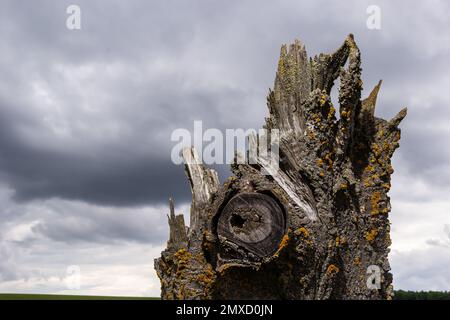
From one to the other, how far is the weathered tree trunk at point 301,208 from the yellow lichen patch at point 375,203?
0.08 ft

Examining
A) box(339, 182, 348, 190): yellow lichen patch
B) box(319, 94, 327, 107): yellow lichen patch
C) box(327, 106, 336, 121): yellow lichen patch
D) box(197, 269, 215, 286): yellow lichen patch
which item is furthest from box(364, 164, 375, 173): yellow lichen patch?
box(197, 269, 215, 286): yellow lichen patch

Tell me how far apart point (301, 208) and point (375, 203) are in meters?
2.29

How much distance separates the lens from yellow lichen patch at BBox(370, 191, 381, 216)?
11.1 m

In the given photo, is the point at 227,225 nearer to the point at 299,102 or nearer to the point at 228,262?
the point at 228,262

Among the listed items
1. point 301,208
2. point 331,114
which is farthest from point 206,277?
point 331,114

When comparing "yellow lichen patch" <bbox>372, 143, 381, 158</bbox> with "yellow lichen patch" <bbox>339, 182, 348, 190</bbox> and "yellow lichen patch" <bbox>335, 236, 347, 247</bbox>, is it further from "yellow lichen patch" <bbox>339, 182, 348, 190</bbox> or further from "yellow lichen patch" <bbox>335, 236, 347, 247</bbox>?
"yellow lichen patch" <bbox>335, 236, 347, 247</bbox>

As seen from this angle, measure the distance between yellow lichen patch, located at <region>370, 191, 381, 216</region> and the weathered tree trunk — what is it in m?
0.02

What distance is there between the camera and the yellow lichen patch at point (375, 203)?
1108cm

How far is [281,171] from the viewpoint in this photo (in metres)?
10.5

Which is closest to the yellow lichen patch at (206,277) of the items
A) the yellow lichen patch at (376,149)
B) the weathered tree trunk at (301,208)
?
the weathered tree trunk at (301,208)

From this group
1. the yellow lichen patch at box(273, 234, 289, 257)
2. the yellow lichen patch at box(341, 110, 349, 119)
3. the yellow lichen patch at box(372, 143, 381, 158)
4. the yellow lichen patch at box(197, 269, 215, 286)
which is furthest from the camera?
the yellow lichen patch at box(372, 143, 381, 158)

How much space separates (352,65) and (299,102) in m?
1.47

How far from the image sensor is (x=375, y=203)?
1115 centimetres
